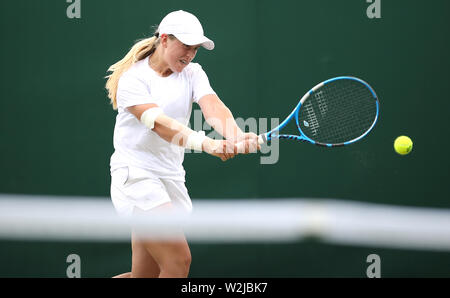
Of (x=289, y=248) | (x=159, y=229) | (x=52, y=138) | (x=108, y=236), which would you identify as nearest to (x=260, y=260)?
(x=289, y=248)

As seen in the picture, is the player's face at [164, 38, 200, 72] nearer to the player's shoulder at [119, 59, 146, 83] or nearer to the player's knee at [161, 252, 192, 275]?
the player's shoulder at [119, 59, 146, 83]

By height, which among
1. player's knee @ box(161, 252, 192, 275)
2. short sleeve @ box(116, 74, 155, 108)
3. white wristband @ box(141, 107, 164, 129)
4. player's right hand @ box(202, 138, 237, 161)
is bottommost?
player's knee @ box(161, 252, 192, 275)

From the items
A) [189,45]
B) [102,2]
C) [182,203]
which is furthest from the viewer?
[102,2]

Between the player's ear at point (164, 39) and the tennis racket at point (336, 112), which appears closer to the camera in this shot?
the player's ear at point (164, 39)

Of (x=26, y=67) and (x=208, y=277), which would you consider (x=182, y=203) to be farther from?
(x=26, y=67)

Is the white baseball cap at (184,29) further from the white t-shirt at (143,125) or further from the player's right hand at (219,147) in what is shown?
the player's right hand at (219,147)

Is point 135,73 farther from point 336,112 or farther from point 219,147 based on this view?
point 336,112

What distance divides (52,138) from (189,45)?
1378 millimetres

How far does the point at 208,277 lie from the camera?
3.92 metres

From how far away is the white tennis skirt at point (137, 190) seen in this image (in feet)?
9.43

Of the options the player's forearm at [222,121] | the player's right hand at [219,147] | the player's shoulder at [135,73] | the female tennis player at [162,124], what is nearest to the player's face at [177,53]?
the female tennis player at [162,124]

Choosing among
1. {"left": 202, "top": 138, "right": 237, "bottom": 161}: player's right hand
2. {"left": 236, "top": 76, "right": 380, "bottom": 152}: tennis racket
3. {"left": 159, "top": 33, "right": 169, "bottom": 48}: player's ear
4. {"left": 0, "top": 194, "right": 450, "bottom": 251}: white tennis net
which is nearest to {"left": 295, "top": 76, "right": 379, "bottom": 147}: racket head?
{"left": 236, "top": 76, "right": 380, "bottom": 152}: tennis racket

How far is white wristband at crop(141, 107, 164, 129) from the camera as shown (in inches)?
109

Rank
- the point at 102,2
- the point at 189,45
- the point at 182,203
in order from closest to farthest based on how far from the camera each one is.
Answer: the point at 189,45
the point at 182,203
the point at 102,2
